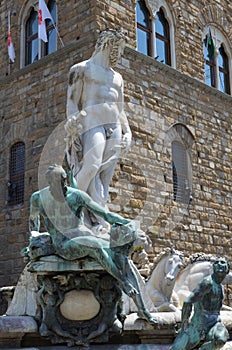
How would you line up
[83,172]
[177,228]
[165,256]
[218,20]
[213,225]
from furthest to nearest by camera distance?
[218,20]
[213,225]
[177,228]
[83,172]
[165,256]

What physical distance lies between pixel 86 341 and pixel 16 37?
9.04 m

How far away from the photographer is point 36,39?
1198cm

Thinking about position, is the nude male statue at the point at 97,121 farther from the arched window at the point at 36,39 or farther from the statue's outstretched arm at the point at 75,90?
the arched window at the point at 36,39

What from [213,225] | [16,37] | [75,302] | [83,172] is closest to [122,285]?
[75,302]

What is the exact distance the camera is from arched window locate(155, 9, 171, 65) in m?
12.2

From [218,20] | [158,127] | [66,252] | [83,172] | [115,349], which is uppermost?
[218,20]

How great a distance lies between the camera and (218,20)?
1405cm

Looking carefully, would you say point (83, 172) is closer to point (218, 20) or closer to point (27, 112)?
point (27, 112)

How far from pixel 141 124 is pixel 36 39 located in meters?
3.16

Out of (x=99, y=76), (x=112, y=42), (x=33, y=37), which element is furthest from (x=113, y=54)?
(x=33, y=37)

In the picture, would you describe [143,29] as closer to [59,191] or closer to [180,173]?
[180,173]

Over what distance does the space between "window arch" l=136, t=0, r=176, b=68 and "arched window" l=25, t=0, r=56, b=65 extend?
1.79 meters

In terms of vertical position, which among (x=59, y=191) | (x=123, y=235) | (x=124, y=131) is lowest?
(x=123, y=235)

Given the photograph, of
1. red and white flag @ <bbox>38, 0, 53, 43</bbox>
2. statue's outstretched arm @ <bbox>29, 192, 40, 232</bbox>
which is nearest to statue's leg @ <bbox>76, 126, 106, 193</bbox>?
statue's outstretched arm @ <bbox>29, 192, 40, 232</bbox>
